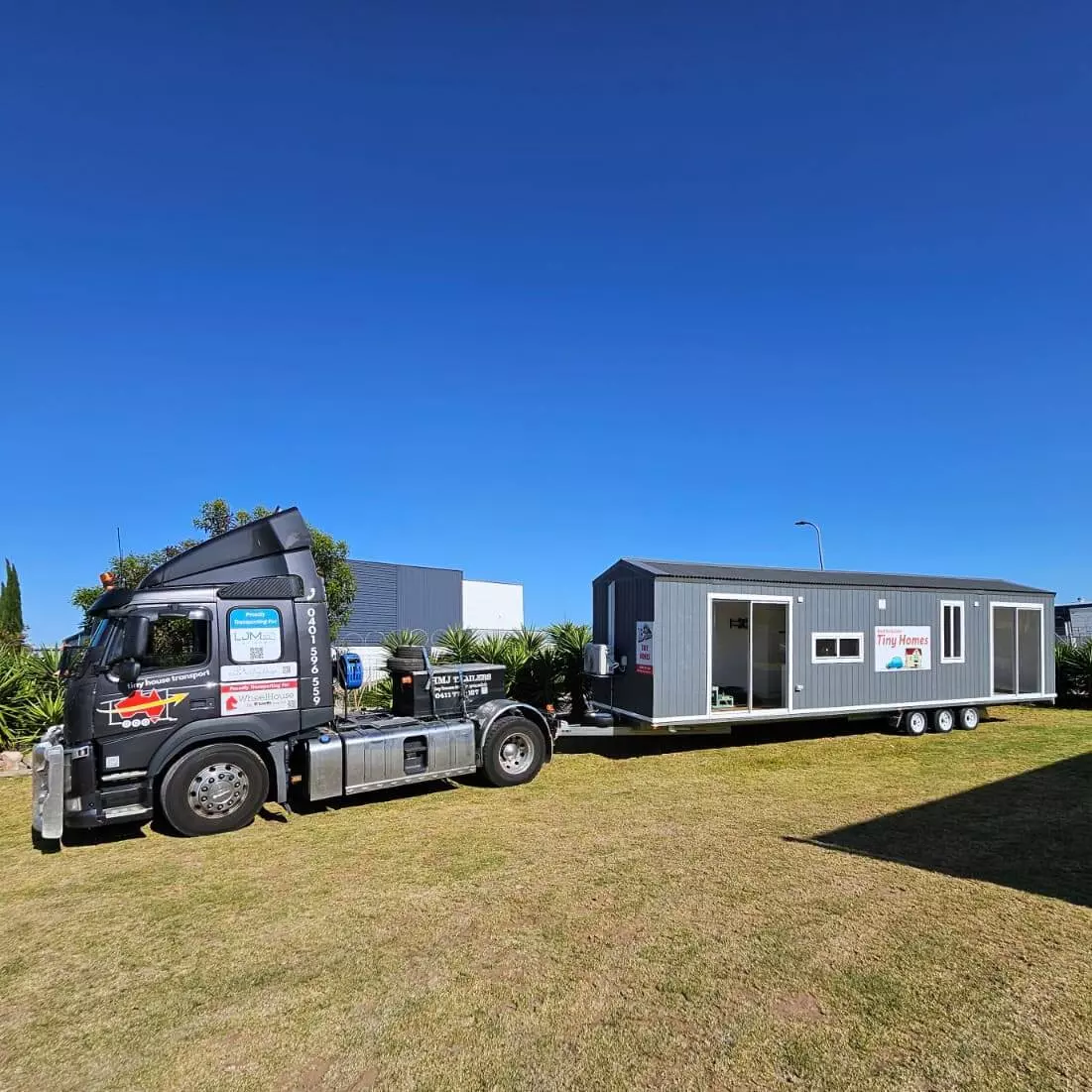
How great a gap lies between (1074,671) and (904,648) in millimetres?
8894

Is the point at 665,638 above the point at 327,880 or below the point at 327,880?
above

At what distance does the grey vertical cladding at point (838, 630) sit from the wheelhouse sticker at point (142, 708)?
6.87 metres

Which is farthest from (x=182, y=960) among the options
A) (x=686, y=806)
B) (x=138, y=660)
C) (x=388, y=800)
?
(x=686, y=806)

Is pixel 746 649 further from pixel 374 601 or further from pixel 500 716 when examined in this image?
pixel 374 601

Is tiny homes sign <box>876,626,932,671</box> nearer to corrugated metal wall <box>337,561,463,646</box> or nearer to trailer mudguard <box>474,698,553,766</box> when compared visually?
trailer mudguard <box>474,698,553,766</box>

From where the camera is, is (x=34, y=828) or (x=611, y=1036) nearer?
(x=611, y=1036)

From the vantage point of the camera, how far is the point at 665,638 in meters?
11.6

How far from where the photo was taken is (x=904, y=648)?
13.7 metres

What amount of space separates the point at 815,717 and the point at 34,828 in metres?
11.2

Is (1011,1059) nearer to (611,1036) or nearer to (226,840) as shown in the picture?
(611,1036)

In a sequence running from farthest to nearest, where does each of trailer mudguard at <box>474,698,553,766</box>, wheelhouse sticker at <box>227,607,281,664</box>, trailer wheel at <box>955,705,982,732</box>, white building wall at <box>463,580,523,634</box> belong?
white building wall at <box>463,580,523,634</box>
trailer wheel at <box>955,705,982,732</box>
trailer mudguard at <box>474,698,553,766</box>
wheelhouse sticker at <box>227,607,281,664</box>

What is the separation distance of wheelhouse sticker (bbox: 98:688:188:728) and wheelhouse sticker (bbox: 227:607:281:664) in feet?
2.38

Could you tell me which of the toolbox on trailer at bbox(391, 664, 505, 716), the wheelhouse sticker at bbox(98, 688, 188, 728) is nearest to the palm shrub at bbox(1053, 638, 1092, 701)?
the toolbox on trailer at bbox(391, 664, 505, 716)

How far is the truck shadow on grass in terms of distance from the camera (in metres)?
6.01
